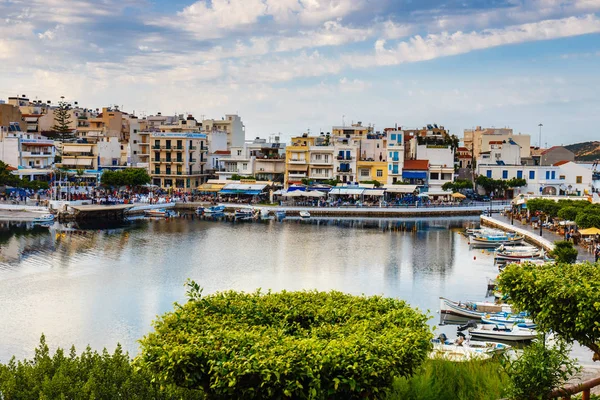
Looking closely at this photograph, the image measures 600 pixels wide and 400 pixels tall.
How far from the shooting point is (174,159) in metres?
66.1

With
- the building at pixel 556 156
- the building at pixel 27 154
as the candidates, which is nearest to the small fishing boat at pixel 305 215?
the building at pixel 27 154

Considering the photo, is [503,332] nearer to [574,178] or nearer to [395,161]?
[395,161]

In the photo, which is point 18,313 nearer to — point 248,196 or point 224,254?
point 224,254

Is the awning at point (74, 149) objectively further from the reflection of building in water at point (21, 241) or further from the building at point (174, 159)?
the reflection of building in water at point (21, 241)

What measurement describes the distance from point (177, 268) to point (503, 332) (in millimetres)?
16441

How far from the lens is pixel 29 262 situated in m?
32.2

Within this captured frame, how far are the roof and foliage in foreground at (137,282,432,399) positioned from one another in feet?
179

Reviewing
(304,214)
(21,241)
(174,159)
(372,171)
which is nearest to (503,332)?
(21,241)

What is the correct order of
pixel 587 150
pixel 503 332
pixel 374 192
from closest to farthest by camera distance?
pixel 503 332 → pixel 374 192 → pixel 587 150

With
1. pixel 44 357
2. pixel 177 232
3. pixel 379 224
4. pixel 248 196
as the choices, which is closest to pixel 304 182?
pixel 248 196

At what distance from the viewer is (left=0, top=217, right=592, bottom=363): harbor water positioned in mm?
21828

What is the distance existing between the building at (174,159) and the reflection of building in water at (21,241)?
20168 millimetres

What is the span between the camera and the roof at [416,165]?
62.1 meters

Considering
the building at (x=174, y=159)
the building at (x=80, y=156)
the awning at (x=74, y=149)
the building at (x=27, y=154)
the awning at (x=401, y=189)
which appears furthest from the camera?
the awning at (x=74, y=149)
